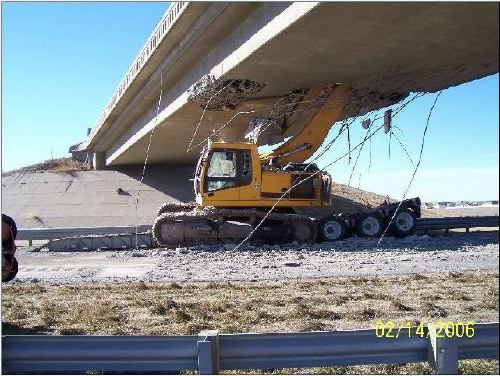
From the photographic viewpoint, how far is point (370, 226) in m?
9.84

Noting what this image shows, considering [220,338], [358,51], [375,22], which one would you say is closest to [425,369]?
[220,338]

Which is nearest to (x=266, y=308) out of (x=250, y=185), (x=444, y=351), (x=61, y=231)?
(x=444, y=351)

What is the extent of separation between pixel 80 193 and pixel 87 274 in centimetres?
118

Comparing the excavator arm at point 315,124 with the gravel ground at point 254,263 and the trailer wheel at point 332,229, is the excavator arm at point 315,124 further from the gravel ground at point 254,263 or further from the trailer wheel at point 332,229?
the gravel ground at point 254,263

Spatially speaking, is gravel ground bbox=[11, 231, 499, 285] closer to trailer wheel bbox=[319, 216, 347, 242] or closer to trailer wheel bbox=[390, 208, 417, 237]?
trailer wheel bbox=[390, 208, 417, 237]

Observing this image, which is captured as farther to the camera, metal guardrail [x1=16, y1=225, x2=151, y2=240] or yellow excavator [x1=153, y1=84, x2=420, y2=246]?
yellow excavator [x1=153, y1=84, x2=420, y2=246]

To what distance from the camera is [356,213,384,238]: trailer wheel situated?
953cm

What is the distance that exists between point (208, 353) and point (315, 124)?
631cm

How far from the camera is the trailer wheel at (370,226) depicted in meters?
9.53

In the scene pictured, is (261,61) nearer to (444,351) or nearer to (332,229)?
(332,229)

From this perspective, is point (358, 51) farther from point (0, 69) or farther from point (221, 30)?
point (0, 69)

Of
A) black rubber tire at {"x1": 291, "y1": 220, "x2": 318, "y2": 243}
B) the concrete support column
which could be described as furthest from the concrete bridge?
black rubber tire at {"x1": 291, "y1": 220, "x2": 318, "y2": 243}

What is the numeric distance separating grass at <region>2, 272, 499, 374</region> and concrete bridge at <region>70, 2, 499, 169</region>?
1.47 meters

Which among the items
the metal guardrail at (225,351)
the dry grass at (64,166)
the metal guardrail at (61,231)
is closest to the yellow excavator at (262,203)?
the metal guardrail at (61,231)
